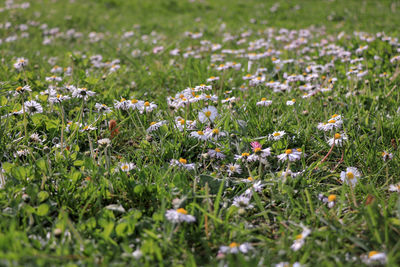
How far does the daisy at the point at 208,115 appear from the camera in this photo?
2532mm

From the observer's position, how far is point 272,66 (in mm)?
4531

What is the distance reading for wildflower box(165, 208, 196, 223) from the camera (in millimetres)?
1626

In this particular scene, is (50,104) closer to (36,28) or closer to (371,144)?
(371,144)

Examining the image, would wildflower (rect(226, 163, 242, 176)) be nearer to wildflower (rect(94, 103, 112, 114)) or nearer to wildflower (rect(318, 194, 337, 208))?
wildflower (rect(318, 194, 337, 208))

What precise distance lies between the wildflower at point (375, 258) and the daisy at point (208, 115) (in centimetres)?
136

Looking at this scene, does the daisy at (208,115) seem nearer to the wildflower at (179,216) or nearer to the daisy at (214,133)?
the daisy at (214,133)

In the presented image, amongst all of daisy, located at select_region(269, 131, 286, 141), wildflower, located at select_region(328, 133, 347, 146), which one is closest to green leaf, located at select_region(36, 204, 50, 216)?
daisy, located at select_region(269, 131, 286, 141)

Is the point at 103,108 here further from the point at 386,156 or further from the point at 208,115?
the point at 386,156

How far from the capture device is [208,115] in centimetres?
252

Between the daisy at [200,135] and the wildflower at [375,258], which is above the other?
the daisy at [200,135]

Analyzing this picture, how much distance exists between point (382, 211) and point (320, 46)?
3719 millimetres

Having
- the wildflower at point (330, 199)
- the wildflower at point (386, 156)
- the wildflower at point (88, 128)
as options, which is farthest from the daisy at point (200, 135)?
the wildflower at point (386, 156)

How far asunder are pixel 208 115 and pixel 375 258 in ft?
4.74

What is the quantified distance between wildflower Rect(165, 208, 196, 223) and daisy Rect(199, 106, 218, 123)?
98 centimetres
